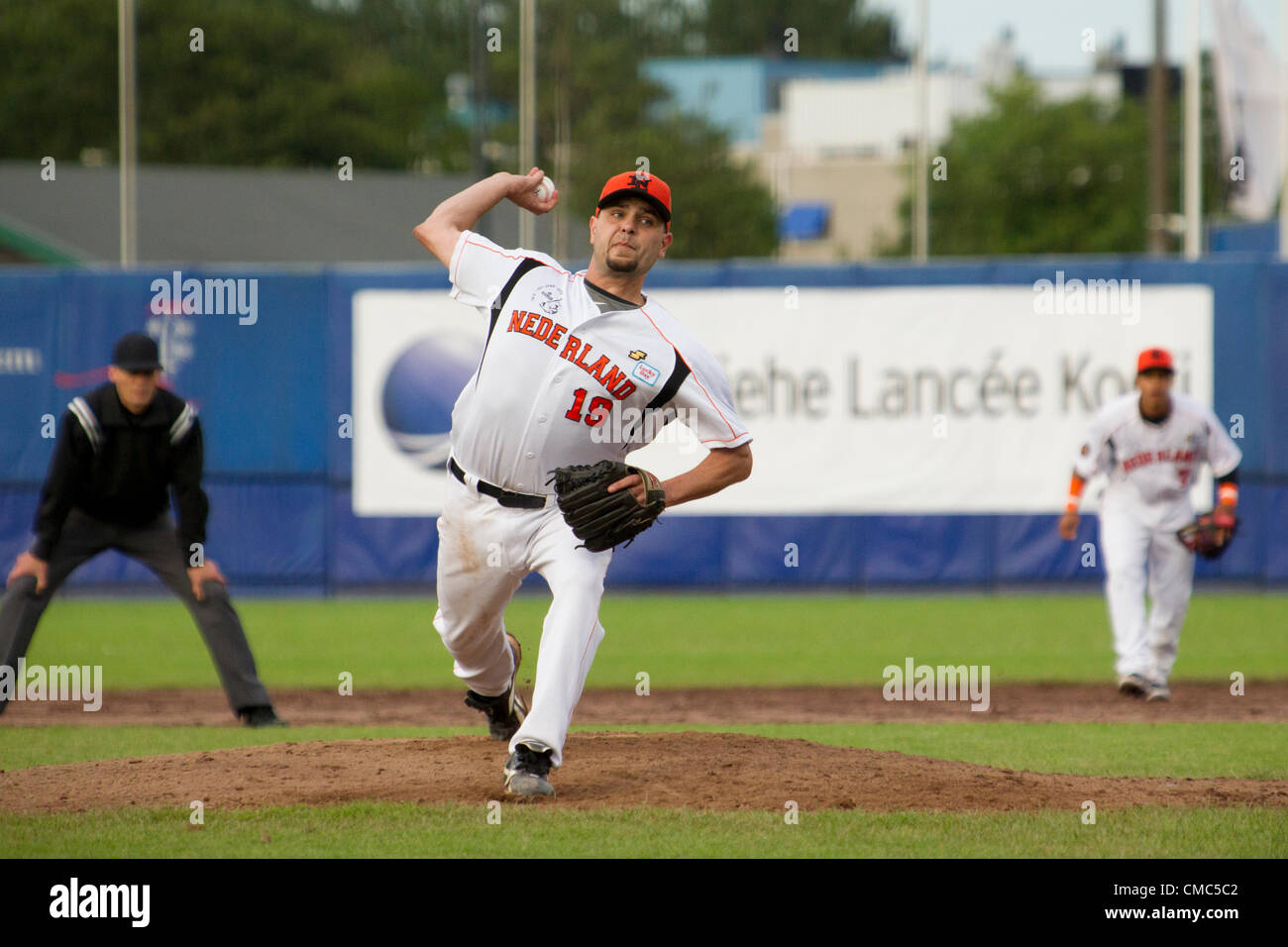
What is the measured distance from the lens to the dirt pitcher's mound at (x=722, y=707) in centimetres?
885

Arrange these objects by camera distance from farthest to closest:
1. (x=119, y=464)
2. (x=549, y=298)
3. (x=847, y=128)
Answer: (x=847, y=128) < (x=119, y=464) < (x=549, y=298)

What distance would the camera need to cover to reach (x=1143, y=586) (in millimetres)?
9711

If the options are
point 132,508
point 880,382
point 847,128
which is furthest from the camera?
point 847,128

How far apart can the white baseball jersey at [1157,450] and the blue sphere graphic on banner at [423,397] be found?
7.32m

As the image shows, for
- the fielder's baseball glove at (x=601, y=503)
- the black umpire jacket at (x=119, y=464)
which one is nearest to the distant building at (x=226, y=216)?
the black umpire jacket at (x=119, y=464)

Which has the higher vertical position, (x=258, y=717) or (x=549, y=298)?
(x=549, y=298)

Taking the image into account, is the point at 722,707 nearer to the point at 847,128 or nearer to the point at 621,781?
the point at 621,781

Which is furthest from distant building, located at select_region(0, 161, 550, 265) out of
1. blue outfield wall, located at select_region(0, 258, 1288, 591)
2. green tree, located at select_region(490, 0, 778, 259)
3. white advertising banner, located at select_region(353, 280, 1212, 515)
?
white advertising banner, located at select_region(353, 280, 1212, 515)

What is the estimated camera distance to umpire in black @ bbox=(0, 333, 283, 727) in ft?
26.0

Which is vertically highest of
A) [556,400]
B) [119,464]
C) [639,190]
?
[639,190]

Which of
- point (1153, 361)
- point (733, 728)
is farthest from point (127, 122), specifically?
point (1153, 361)

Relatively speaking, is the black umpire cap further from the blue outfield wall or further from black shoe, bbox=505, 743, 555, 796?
the blue outfield wall

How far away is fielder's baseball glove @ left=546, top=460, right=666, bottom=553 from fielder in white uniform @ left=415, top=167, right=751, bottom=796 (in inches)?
1.9

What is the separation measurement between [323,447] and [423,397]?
111cm
